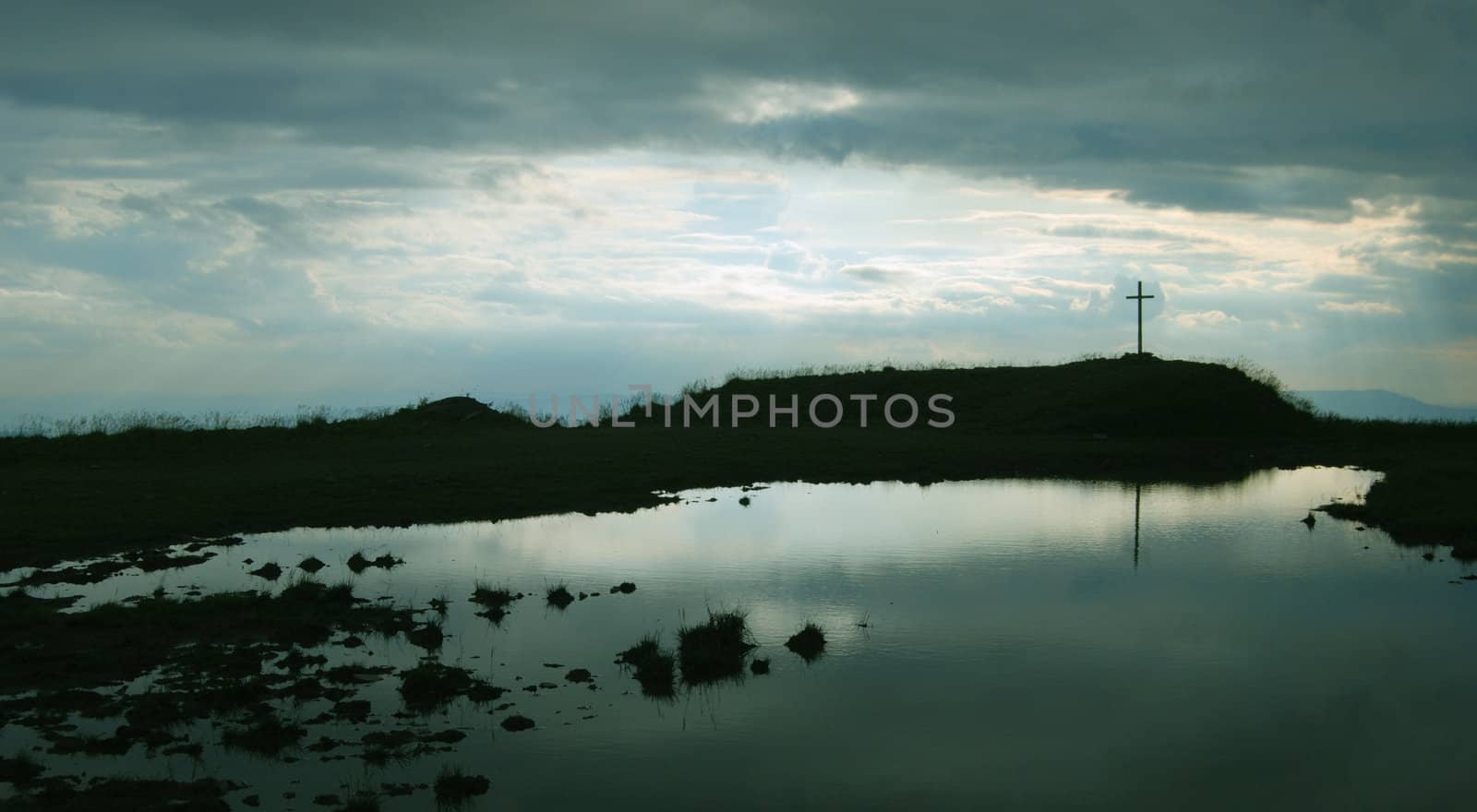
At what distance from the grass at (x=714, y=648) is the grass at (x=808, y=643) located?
0.61 meters

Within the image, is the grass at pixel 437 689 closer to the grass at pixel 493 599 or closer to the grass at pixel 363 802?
the grass at pixel 363 802

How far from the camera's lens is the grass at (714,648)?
13352mm

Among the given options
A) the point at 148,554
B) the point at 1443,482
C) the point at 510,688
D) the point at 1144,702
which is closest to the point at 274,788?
the point at 510,688

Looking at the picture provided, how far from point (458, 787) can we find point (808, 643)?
19.7ft

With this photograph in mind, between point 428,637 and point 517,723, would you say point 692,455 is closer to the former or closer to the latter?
point 428,637

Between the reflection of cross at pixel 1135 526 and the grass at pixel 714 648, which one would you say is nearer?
the grass at pixel 714 648

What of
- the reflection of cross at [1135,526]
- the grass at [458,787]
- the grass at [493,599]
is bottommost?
the grass at [458,787]

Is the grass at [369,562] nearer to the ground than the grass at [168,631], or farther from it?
farther from it

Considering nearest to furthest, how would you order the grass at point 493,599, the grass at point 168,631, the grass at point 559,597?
the grass at point 168,631, the grass at point 493,599, the grass at point 559,597

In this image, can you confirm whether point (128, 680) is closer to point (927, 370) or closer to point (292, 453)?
point (292, 453)

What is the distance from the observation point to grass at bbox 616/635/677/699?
12797 millimetres

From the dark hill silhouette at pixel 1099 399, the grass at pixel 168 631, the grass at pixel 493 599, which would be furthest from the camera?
the dark hill silhouette at pixel 1099 399

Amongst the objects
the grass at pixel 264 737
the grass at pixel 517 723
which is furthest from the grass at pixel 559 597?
the grass at pixel 264 737

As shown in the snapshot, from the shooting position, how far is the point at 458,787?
9.69 meters
